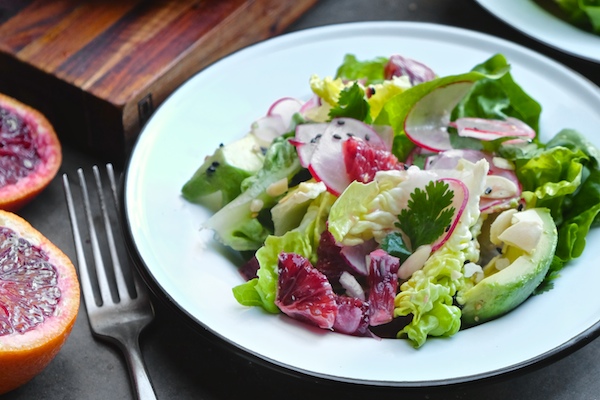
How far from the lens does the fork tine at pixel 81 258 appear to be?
2.12 metres

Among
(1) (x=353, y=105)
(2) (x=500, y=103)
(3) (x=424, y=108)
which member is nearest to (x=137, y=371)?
(1) (x=353, y=105)

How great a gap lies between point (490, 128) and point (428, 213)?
47 cm

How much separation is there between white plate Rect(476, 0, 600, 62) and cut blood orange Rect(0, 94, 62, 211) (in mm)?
1757

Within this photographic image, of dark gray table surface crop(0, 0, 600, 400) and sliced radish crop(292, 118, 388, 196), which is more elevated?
sliced radish crop(292, 118, 388, 196)

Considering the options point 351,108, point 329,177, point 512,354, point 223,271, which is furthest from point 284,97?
point 512,354

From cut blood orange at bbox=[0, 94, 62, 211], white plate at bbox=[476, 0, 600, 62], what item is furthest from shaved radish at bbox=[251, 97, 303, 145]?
white plate at bbox=[476, 0, 600, 62]

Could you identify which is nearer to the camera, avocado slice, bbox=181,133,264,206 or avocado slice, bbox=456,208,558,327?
avocado slice, bbox=456,208,558,327

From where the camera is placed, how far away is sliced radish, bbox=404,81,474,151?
7.53 ft

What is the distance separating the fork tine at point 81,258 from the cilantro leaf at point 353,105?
86 cm

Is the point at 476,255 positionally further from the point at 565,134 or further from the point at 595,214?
the point at 565,134

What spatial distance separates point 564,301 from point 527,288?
4.2 inches

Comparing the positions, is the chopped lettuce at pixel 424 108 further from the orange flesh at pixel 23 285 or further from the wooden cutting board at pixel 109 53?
the orange flesh at pixel 23 285

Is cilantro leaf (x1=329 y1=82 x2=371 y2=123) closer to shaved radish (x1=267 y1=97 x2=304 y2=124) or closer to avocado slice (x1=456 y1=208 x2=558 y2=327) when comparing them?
shaved radish (x1=267 y1=97 x2=304 y2=124)

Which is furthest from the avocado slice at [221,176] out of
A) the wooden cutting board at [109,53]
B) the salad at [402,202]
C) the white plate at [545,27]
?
the white plate at [545,27]
